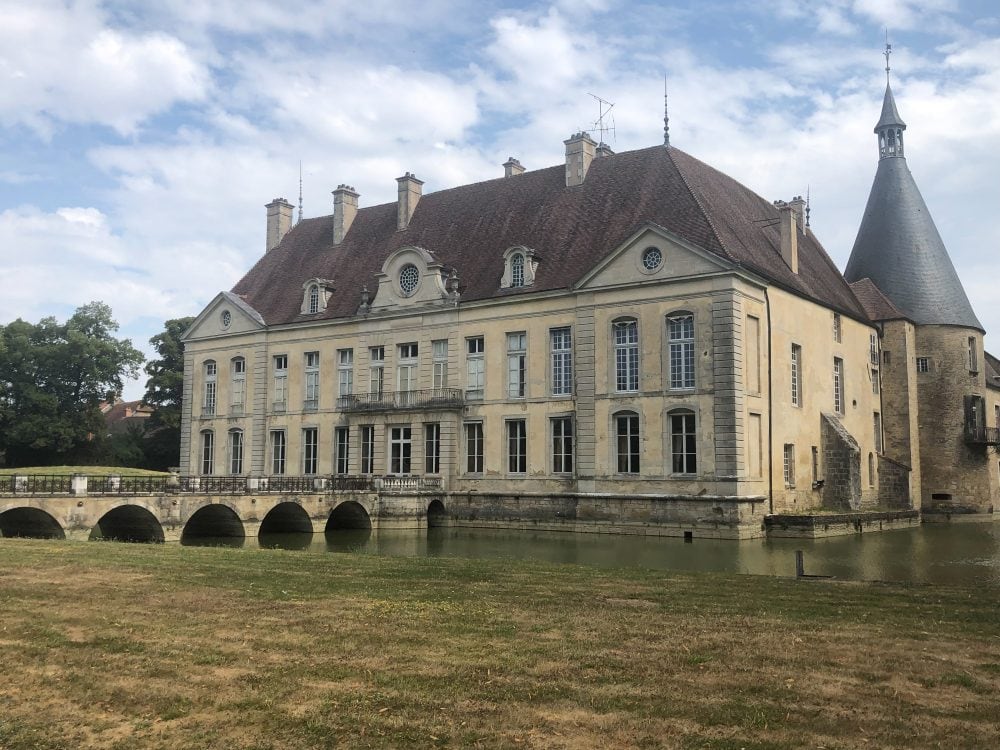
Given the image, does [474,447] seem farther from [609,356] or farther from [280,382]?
[280,382]

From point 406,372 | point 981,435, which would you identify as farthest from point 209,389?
point 981,435

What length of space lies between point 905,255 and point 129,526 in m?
30.7

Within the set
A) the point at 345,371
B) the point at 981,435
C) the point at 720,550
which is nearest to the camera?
the point at 720,550

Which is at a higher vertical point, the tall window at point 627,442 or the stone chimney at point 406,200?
the stone chimney at point 406,200

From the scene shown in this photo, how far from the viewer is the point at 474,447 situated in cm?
3347

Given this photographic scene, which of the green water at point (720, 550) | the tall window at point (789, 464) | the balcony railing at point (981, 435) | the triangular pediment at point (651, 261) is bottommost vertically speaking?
the green water at point (720, 550)

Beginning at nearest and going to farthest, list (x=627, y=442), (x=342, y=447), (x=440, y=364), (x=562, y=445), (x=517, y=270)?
1. (x=627, y=442)
2. (x=562, y=445)
3. (x=517, y=270)
4. (x=440, y=364)
5. (x=342, y=447)

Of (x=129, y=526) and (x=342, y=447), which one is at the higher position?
(x=342, y=447)

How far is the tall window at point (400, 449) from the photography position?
3478 cm

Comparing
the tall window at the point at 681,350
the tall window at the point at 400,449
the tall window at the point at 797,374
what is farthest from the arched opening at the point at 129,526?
the tall window at the point at 797,374

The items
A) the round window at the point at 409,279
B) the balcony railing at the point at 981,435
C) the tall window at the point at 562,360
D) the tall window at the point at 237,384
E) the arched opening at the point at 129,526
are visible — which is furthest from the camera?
the tall window at the point at 237,384

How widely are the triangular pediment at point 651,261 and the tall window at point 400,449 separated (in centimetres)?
892

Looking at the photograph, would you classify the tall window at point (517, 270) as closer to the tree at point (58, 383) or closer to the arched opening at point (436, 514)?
the arched opening at point (436, 514)

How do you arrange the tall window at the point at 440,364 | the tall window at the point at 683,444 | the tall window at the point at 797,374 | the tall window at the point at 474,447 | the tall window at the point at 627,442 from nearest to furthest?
the tall window at the point at 683,444
the tall window at the point at 627,442
the tall window at the point at 797,374
the tall window at the point at 474,447
the tall window at the point at 440,364
